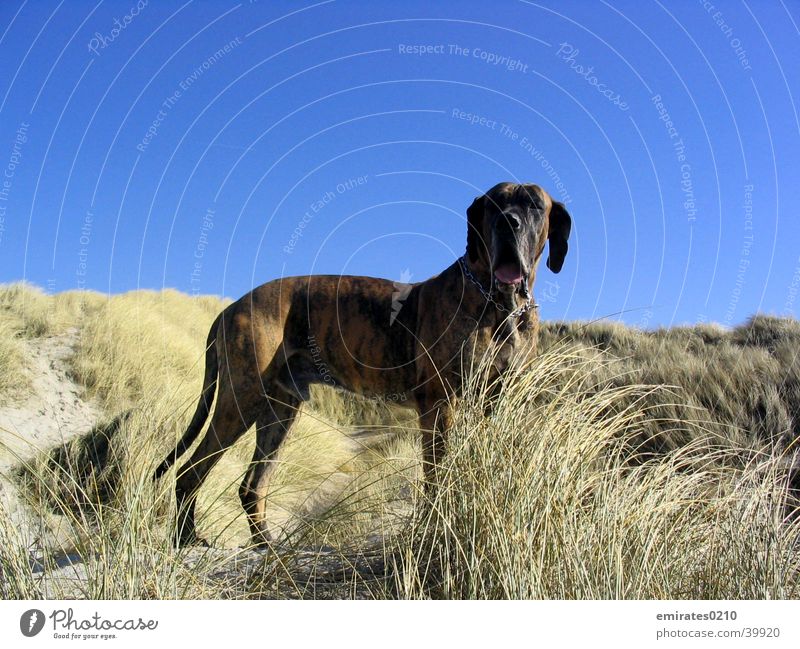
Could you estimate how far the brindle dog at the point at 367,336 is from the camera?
4344mm

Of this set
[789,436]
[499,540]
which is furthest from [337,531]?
[789,436]

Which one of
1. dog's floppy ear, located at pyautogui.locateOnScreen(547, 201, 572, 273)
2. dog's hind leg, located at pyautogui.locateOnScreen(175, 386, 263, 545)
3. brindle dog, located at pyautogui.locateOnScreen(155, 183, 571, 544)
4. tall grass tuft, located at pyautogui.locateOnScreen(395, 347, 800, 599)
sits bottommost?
tall grass tuft, located at pyautogui.locateOnScreen(395, 347, 800, 599)

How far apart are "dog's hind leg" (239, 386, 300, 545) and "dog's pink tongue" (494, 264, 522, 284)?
5.86 feet

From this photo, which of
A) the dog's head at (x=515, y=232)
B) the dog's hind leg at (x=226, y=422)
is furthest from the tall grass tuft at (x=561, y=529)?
the dog's hind leg at (x=226, y=422)

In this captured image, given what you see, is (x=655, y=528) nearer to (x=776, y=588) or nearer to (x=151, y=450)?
(x=776, y=588)

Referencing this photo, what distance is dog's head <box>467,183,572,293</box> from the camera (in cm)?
416

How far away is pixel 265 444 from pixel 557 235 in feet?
8.98

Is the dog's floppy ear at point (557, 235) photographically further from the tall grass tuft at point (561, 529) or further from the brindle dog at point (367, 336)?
the tall grass tuft at point (561, 529)

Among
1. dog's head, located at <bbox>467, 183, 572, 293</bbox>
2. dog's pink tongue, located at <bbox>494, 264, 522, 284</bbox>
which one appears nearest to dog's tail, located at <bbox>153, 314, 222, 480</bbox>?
dog's head, located at <bbox>467, 183, 572, 293</bbox>

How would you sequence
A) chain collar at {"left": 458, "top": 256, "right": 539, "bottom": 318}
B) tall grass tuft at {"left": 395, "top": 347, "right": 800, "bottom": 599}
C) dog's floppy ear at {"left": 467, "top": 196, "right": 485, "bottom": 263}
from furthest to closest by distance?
dog's floppy ear at {"left": 467, "top": 196, "right": 485, "bottom": 263} → chain collar at {"left": 458, "top": 256, "right": 539, "bottom": 318} → tall grass tuft at {"left": 395, "top": 347, "right": 800, "bottom": 599}

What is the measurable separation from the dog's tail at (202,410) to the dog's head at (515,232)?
7.25 feet

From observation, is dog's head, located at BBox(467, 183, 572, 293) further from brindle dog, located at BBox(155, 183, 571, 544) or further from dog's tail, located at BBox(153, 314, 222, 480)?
dog's tail, located at BBox(153, 314, 222, 480)
